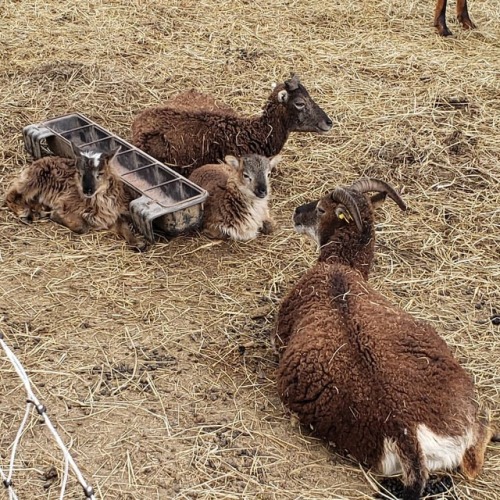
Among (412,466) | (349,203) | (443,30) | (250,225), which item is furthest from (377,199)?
(443,30)

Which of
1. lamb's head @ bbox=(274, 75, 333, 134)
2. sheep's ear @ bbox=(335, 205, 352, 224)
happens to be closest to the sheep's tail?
sheep's ear @ bbox=(335, 205, 352, 224)

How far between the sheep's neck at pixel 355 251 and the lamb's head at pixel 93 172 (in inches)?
85.1

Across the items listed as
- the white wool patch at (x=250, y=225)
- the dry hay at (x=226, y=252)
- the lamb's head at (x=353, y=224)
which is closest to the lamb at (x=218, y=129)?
the dry hay at (x=226, y=252)

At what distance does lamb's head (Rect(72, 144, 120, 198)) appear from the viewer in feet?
21.3

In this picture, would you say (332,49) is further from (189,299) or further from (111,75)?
(189,299)

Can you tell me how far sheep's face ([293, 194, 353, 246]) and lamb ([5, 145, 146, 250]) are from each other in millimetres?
1407

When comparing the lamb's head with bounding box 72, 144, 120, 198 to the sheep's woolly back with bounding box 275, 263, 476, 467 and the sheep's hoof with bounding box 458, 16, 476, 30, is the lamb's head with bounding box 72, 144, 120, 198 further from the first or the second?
the sheep's hoof with bounding box 458, 16, 476, 30

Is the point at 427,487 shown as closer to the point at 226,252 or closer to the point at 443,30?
the point at 226,252

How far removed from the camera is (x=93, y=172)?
651cm

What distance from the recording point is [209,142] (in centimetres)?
731

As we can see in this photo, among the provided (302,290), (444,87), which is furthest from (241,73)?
(302,290)

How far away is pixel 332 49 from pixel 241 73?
1.41 metres

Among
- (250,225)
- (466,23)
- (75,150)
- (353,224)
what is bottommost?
(250,225)

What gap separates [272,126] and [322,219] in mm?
2169
